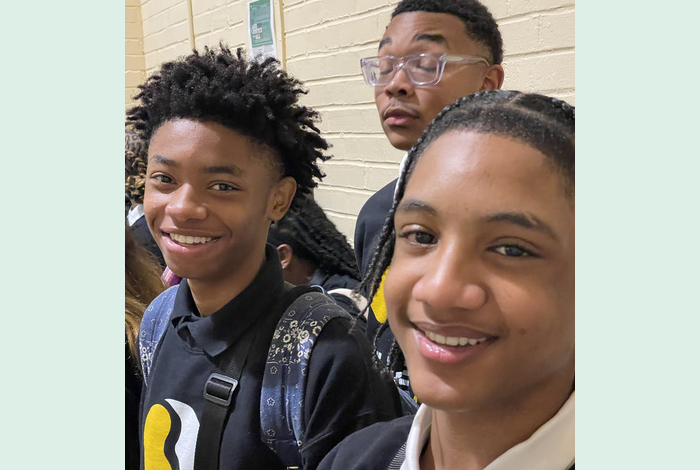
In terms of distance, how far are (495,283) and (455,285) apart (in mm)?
42

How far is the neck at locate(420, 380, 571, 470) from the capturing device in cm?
69

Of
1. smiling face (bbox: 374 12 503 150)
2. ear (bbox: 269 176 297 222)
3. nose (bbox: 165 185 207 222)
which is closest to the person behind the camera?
nose (bbox: 165 185 207 222)

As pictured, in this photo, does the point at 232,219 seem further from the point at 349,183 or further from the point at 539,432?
the point at 349,183

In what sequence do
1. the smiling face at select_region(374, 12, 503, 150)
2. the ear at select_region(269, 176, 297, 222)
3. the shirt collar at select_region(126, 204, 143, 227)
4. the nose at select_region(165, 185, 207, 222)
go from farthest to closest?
the shirt collar at select_region(126, 204, 143, 227), the smiling face at select_region(374, 12, 503, 150), the ear at select_region(269, 176, 297, 222), the nose at select_region(165, 185, 207, 222)

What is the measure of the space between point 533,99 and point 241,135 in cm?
62

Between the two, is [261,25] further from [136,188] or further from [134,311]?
[134,311]

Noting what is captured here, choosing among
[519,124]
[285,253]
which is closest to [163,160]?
[519,124]

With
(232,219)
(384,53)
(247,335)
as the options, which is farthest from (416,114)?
(247,335)

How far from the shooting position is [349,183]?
263 cm

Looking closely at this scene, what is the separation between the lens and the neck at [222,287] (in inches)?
47.5

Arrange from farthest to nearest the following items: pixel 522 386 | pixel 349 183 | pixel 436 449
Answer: pixel 349 183 → pixel 436 449 → pixel 522 386

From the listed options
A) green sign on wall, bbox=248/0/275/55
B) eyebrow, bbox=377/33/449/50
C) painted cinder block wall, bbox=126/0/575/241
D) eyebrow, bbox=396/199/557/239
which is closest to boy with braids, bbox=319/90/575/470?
eyebrow, bbox=396/199/557/239

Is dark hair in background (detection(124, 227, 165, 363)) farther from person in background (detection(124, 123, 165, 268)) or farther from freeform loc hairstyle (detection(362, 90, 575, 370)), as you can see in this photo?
freeform loc hairstyle (detection(362, 90, 575, 370))

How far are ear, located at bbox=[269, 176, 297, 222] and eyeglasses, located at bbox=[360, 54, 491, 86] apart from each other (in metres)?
Result: 0.46
